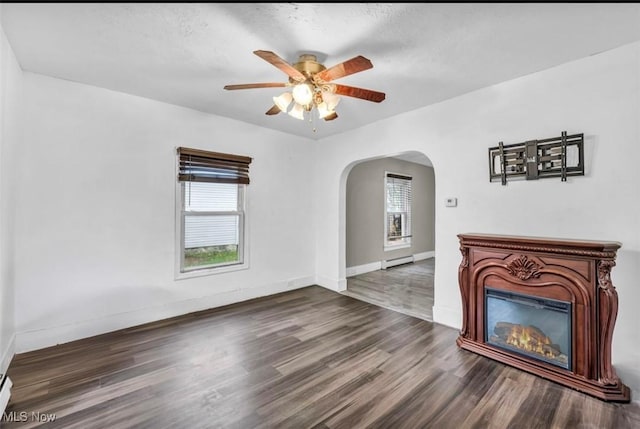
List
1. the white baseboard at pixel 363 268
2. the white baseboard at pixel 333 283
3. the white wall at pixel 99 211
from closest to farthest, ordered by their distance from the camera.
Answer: the white wall at pixel 99 211
the white baseboard at pixel 333 283
the white baseboard at pixel 363 268

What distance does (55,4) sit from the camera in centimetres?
174

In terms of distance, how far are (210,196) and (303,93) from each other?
230 centimetres

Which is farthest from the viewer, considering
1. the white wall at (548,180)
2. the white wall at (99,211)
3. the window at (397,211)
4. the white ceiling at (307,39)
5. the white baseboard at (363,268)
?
the window at (397,211)

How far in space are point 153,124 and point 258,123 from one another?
1386 mm

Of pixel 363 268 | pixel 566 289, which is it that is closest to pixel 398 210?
pixel 363 268

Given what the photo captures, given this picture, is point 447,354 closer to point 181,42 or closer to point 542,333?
point 542,333

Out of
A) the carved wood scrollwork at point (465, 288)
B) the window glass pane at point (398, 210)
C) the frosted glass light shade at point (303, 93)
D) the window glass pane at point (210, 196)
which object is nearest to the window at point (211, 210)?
the window glass pane at point (210, 196)

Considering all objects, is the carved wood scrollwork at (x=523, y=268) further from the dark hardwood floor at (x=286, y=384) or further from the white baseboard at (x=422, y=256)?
the white baseboard at (x=422, y=256)

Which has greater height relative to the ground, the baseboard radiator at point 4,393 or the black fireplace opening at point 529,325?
the black fireplace opening at point 529,325

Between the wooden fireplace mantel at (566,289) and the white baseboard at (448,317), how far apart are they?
46 centimetres

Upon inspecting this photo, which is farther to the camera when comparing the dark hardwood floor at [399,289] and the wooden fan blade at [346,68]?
the dark hardwood floor at [399,289]

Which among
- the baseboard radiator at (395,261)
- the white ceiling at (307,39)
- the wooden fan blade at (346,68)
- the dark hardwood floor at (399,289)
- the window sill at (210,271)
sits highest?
the white ceiling at (307,39)

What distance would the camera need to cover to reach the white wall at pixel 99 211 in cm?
266

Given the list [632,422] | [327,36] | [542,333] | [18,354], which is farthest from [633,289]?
[18,354]
